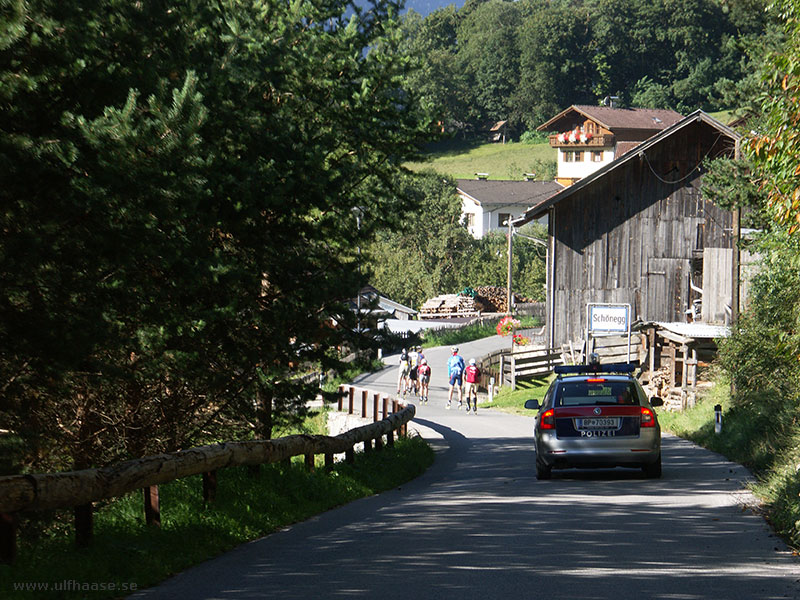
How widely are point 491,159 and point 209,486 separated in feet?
447

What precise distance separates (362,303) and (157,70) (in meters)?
9.19

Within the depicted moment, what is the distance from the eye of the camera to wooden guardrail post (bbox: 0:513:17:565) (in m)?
7.87

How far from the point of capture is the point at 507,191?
116500 millimetres

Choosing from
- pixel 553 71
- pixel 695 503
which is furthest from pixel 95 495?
pixel 553 71

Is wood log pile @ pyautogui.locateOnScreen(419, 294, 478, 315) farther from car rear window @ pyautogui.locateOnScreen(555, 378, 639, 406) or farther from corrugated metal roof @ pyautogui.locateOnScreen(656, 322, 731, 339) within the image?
car rear window @ pyautogui.locateOnScreen(555, 378, 639, 406)

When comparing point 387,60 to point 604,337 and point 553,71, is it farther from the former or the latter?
point 553,71

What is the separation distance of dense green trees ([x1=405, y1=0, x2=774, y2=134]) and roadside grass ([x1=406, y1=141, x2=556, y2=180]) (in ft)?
13.8

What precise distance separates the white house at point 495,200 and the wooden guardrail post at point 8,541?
343 feet

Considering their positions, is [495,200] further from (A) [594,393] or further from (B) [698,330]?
(A) [594,393]

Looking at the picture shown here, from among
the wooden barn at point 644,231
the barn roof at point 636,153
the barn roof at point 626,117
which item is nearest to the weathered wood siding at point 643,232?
the wooden barn at point 644,231

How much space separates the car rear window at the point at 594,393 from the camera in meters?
16.7

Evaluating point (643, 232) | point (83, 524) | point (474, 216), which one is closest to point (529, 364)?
point (643, 232)

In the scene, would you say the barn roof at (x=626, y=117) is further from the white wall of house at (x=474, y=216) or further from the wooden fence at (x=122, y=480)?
the wooden fence at (x=122, y=480)

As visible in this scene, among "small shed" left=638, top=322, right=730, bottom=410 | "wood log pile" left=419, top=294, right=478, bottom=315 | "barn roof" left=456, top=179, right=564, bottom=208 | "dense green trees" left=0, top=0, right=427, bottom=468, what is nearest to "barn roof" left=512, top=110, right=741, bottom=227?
"small shed" left=638, top=322, right=730, bottom=410
